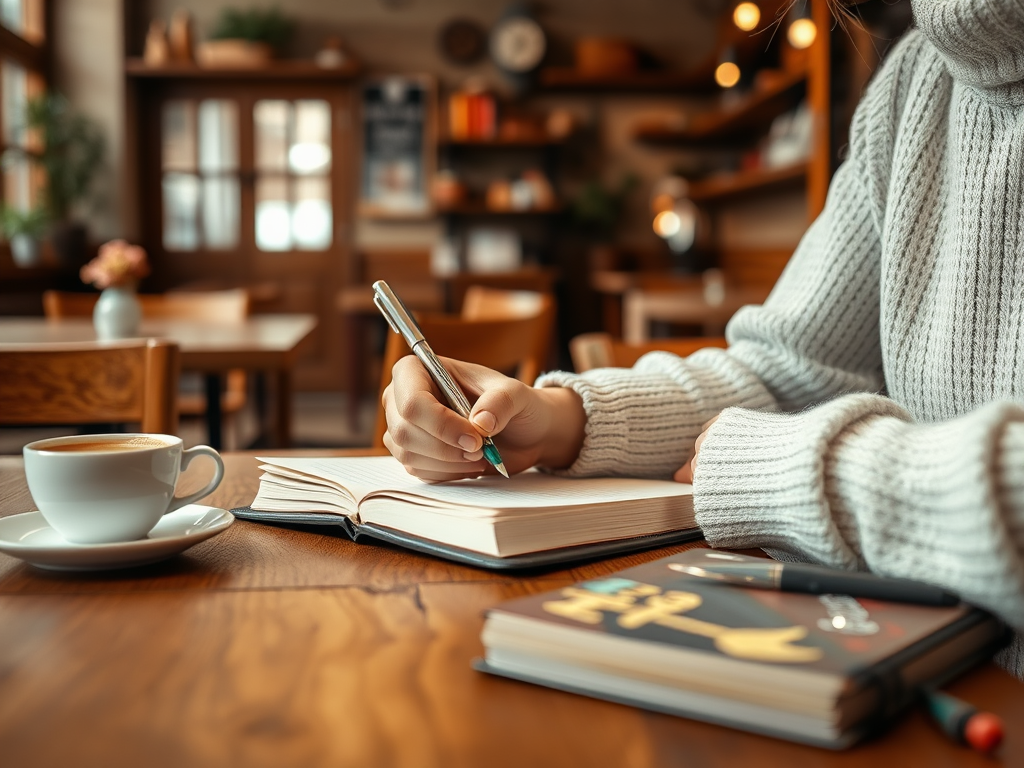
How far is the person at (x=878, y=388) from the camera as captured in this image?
48 centimetres

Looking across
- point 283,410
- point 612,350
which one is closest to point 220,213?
point 283,410

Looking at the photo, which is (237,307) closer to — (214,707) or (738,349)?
(738,349)

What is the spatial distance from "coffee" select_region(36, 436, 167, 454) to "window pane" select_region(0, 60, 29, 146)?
5303mm

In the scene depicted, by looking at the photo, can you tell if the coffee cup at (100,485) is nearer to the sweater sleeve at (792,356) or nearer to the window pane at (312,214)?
the sweater sleeve at (792,356)

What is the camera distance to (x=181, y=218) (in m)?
6.45

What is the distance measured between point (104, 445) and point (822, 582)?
460mm

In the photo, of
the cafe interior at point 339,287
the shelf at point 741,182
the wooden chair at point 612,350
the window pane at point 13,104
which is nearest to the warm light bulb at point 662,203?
the cafe interior at point 339,287

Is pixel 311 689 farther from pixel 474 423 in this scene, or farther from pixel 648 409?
pixel 648 409

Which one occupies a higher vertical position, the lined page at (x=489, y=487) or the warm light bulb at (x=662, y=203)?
the warm light bulb at (x=662, y=203)

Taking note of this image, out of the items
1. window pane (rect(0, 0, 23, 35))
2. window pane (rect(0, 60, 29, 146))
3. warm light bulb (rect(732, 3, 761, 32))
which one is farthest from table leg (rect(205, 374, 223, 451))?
window pane (rect(0, 0, 23, 35))

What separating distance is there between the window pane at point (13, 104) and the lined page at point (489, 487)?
5287mm

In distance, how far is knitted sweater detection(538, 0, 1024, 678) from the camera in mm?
475

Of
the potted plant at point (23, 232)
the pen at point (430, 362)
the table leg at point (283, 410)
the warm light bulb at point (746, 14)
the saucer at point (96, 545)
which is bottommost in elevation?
the table leg at point (283, 410)

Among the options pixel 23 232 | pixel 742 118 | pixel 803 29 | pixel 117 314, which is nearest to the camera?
pixel 117 314
